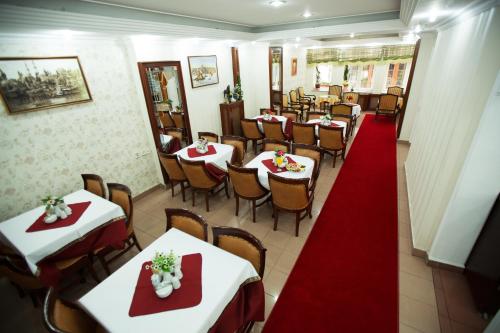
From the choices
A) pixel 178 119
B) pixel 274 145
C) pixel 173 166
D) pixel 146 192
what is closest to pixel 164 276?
pixel 173 166

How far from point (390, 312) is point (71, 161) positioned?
170 inches

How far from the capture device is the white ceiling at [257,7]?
3.03m

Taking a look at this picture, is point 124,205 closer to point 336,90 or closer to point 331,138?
point 331,138

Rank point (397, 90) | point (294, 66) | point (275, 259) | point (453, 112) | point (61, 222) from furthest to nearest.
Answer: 1. point (294, 66)
2. point (397, 90)
3. point (275, 259)
4. point (61, 222)
5. point (453, 112)

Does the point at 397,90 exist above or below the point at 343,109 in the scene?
above

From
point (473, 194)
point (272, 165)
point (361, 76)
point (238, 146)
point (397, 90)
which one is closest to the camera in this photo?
point (473, 194)

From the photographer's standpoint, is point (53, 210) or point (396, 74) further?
point (396, 74)

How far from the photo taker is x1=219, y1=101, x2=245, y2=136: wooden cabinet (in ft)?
19.6

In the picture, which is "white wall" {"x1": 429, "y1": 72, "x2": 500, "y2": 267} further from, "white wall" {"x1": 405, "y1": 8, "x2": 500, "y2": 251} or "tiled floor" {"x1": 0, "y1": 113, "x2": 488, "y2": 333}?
"tiled floor" {"x1": 0, "y1": 113, "x2": 488, "y2": 333}

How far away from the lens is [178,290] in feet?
5.53

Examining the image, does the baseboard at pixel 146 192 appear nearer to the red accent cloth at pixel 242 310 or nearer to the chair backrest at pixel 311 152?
the chair backrest at pixel 311 152

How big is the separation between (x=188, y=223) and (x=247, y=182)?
1173 millimetres

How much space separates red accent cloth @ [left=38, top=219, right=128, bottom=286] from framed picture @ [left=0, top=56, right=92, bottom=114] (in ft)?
5.79

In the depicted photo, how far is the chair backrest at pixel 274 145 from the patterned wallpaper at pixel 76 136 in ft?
7.11
